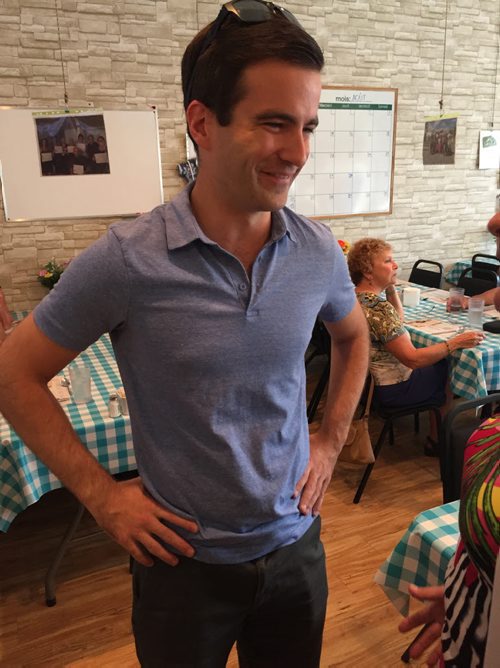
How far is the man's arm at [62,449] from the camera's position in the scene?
2.94 ft

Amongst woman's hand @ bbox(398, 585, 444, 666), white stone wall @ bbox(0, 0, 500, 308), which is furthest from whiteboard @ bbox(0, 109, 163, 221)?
woman's hand @ bbox(398, 585, 444, 666)

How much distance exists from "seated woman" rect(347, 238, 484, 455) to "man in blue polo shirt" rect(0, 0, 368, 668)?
5.41ft

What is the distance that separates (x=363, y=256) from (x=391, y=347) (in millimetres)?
493

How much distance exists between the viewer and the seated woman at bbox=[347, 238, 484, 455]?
262 centimetres

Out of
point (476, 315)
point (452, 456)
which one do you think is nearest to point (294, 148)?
point (452, 456)

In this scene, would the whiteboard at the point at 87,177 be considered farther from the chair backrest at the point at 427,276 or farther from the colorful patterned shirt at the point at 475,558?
the colorful patterned shirt at the point at 475,558

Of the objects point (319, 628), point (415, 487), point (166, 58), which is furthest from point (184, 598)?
point (166, 58)

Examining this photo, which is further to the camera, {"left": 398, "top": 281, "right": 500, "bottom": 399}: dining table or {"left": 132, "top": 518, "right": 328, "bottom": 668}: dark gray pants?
{"left": 398, "top": 281, "right": 500, "bottom": 399}: dining table

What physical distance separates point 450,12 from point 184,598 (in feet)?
17.5

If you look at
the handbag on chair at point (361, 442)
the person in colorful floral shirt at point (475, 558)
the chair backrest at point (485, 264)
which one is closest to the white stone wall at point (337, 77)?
the chair backrest at point (485, 264)

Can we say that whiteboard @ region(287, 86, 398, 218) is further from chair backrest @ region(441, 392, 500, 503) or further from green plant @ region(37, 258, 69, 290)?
chair backrest @ region(441, 392, 500, 503)

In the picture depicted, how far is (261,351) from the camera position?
923 millimetres

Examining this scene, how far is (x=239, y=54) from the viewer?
840 mm

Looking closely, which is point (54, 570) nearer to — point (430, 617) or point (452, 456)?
point (452, 456)
